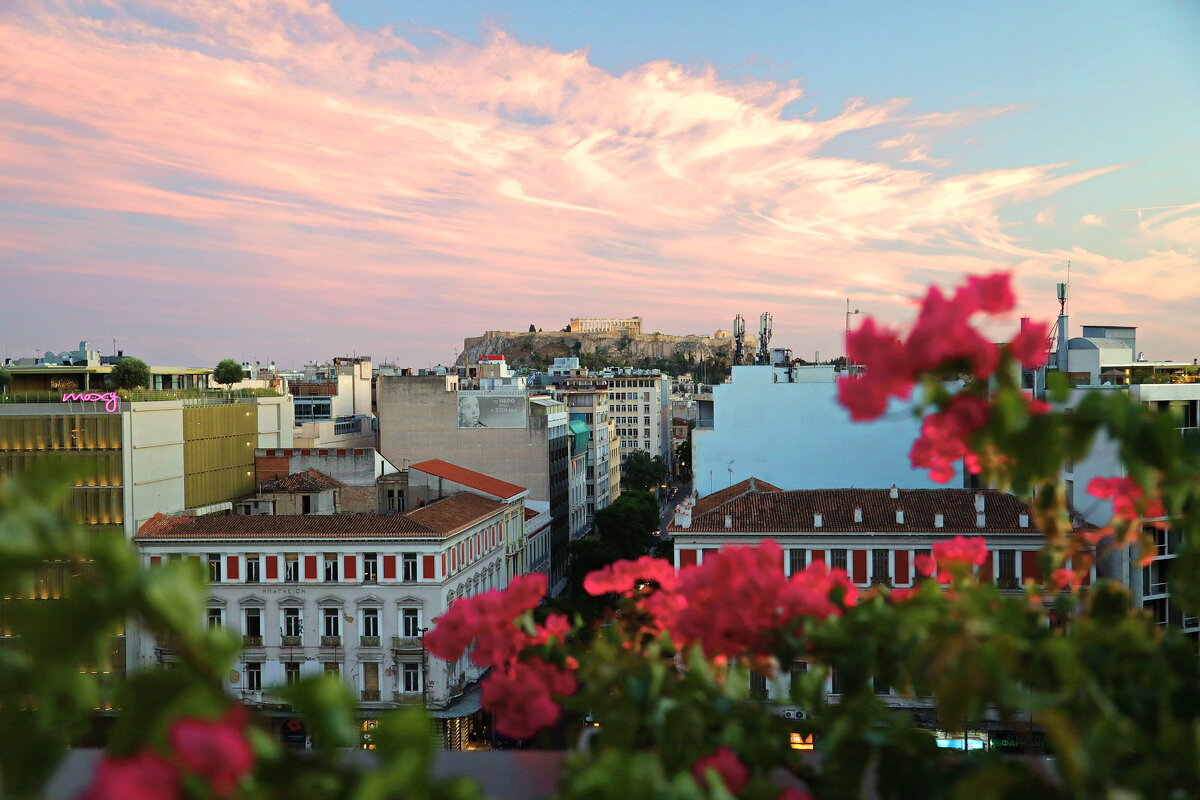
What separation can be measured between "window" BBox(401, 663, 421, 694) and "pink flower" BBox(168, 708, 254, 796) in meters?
28.6

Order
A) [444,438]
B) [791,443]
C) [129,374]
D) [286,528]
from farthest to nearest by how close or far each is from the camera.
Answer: [444,438] < [129,374] < [791,443] < [286,528]

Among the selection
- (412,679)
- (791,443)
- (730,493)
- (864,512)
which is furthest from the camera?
(791,443)

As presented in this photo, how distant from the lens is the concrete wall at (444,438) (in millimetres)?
45750

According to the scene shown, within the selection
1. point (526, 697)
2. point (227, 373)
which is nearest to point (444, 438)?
point (227, 373)

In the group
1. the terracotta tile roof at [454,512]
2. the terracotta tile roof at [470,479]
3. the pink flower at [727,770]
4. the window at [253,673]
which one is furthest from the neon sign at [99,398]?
the pink flower at [727,770]

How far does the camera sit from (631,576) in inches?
136

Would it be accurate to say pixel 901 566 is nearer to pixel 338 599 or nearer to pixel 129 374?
pixel 338 599

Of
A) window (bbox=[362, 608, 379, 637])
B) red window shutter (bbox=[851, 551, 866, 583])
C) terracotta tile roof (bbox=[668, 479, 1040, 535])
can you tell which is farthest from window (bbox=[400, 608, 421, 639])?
red window shutter (bbox=[851, 551, 866, 583])

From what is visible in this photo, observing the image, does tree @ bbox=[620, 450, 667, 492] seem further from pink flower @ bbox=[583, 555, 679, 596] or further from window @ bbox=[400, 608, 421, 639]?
pink flower @ bbox=[583, 555, 679, 596]

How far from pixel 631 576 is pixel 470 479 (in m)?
36.0

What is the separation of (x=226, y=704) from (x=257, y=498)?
3494cm

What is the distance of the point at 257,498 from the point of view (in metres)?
34.3

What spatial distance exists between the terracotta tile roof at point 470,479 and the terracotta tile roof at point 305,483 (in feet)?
12.5

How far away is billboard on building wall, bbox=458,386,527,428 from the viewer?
46.4m
